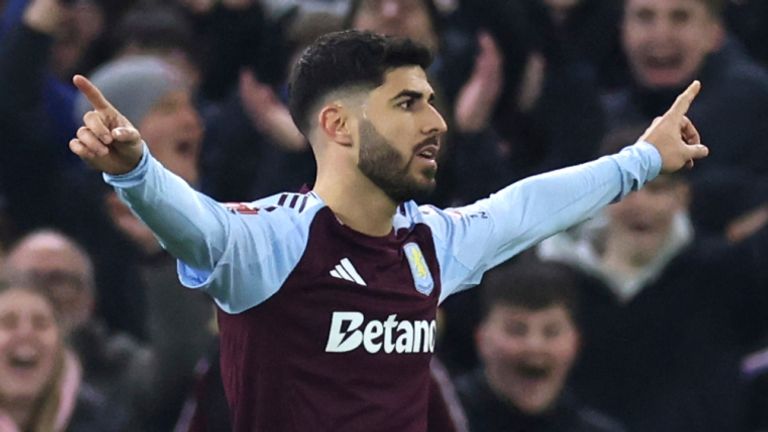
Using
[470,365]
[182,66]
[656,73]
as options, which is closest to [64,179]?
[182,66]

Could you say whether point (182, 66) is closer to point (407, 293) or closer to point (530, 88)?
point (530, 88)

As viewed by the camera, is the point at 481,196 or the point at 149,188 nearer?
the point at 149,188

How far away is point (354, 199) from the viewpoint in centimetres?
434

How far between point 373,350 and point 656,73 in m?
2.75

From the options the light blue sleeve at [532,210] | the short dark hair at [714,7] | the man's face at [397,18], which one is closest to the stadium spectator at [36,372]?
the man's face at [397,18]

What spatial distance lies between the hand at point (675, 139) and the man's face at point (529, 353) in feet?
4.81

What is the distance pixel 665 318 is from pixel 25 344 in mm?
1946

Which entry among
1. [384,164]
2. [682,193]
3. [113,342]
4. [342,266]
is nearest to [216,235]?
[342,266]

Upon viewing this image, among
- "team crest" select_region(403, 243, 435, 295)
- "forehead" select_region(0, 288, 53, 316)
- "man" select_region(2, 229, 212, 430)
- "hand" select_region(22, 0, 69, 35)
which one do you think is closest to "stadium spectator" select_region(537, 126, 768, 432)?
"man" select_region(2, 229, 212, 430)

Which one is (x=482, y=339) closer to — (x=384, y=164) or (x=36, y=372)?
(x=36, y=372)

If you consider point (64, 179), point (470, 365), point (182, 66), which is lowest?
point (470, 365)

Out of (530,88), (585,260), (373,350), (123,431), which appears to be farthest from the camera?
(530,88)

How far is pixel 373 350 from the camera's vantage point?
429 cm

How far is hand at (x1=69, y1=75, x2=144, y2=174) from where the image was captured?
3715mm
